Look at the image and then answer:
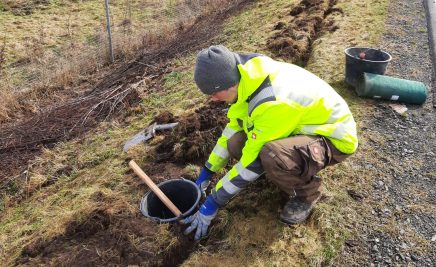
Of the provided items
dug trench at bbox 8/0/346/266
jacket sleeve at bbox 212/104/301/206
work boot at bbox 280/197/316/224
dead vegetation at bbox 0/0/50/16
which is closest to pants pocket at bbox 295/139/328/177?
jacket sleeve at bbox 212/104/301/206

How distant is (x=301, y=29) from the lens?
6828 millimetres

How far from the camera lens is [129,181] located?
12.3 ft

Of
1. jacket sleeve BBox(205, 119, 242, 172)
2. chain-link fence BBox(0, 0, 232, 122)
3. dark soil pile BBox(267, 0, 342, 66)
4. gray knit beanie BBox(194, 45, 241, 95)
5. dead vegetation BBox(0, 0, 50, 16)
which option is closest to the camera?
gray knit beanie BBox(194, 45, 241, 95)

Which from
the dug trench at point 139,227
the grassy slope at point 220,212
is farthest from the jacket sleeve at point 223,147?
the dug trench at point 139,227

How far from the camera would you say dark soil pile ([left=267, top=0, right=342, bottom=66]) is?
6031 millimetres

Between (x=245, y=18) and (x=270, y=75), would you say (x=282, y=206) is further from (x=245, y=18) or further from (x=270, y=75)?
(x=245, y=18)

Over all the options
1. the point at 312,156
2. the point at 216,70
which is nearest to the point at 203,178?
the point at 312,156

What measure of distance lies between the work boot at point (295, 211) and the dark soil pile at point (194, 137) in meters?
1.19

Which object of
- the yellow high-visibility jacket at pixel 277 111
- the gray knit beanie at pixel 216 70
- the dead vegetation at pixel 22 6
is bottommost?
the dead vegetation at pixel 22 6

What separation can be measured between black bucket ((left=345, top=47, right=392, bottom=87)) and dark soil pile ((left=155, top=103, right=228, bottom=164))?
1768 millimetres

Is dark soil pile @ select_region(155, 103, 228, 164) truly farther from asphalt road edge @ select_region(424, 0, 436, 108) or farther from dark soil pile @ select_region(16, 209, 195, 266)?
asphalt road edge @ select_region(424, 0, 436, 108)

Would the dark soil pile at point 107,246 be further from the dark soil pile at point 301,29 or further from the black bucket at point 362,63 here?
the dark soil pile at point 301,29

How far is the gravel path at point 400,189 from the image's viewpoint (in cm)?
271

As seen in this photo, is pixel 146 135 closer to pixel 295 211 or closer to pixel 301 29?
pixel 295 211
